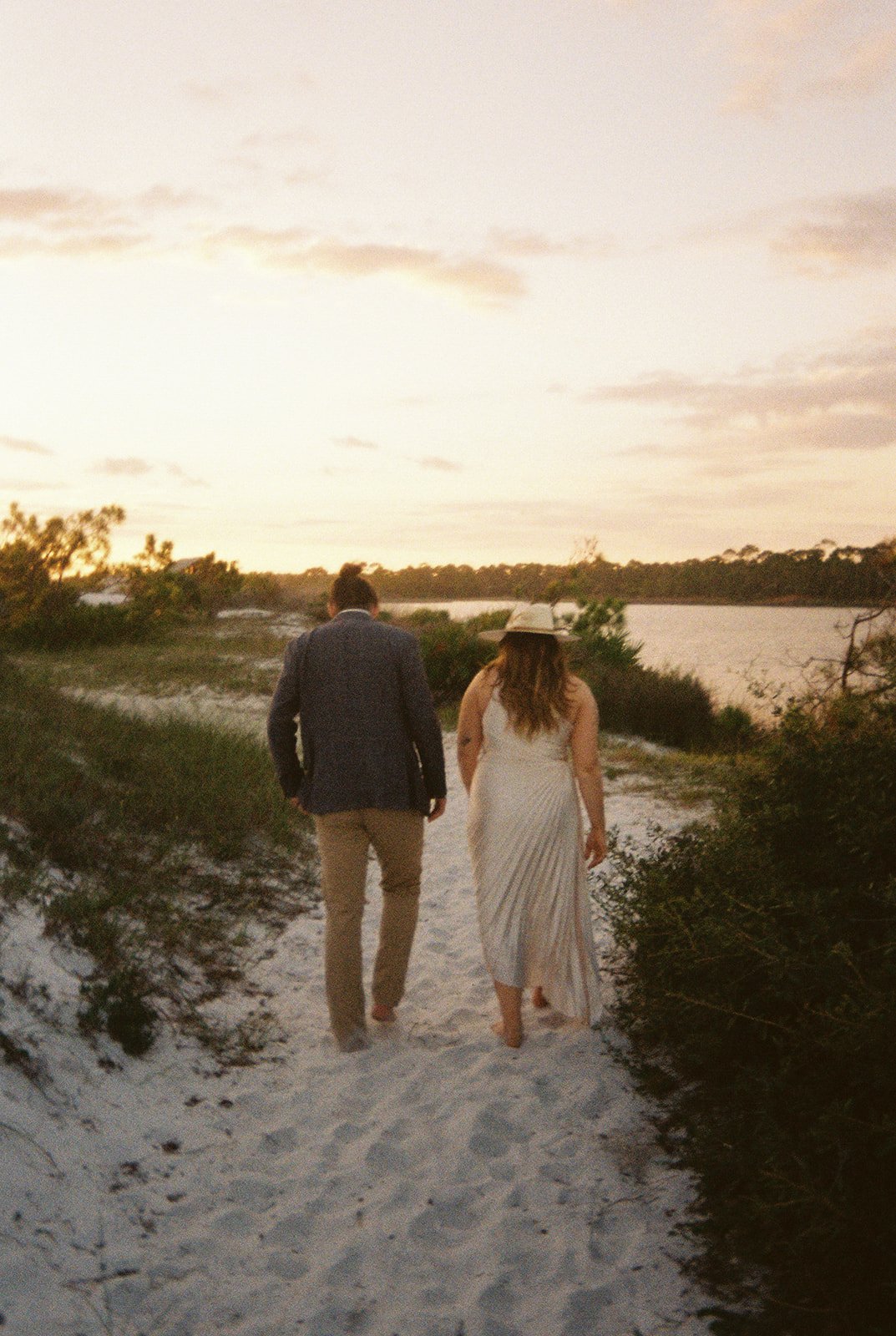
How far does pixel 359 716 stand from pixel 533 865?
1.02 metres

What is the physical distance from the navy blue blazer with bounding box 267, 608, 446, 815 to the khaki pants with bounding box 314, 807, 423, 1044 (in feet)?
0.30

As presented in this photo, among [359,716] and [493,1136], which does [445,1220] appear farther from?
[359,716]

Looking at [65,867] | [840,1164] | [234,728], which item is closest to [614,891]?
[840,1164]

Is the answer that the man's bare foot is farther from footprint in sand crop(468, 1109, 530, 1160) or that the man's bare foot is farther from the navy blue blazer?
the navy blue blazer

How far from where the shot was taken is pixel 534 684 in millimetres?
4219

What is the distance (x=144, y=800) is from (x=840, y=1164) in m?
5.36

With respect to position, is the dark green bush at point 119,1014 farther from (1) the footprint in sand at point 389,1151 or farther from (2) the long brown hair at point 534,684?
(2) the long brown hair at point 534,684

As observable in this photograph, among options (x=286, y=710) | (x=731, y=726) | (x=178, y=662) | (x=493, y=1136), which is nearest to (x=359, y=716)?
A: (x=286, y=710)

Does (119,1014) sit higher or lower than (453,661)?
lower

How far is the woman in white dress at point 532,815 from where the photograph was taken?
4258mm

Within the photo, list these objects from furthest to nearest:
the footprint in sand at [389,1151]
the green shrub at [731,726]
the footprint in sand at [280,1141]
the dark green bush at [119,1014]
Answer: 1. the green shrub at [731,726]
2. the dark green bush at [119,1014]
3. the footprint in sand at [280,1141]
4. the footprint in sand at [389,1151]

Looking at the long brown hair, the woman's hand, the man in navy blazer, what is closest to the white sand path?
the man in navy blazer

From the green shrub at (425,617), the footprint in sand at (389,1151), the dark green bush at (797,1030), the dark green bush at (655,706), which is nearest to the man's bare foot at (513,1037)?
the dark green bush at (797,1030)

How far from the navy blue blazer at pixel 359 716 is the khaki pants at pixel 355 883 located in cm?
9
